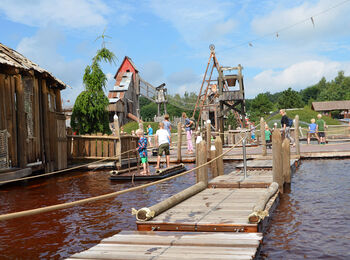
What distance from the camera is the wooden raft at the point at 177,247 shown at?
4.48 meters

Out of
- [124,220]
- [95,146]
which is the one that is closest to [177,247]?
[124,220]

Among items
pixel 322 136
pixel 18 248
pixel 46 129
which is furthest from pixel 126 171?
pixel 322 136

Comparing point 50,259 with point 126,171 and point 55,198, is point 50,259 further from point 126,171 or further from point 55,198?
point 126,171

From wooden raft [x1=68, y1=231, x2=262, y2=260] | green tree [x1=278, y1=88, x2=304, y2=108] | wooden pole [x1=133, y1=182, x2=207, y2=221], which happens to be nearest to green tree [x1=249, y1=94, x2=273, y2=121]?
green tree [x1=278, y1=88, x2=304, y2=108]

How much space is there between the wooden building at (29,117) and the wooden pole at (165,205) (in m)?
5.92

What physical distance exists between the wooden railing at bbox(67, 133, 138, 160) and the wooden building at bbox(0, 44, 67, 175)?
1.01 meters

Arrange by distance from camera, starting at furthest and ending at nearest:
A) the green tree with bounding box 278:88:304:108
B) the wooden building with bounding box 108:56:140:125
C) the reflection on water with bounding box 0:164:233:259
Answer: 1. the green tree with bounding box 278:88:304:108
2. the wooden building with bounding box 108:56:140:125
3. the reflection on water with bounding box 0:164:233:259

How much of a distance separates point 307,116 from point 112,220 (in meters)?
58.3

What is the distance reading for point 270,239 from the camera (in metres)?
6.17

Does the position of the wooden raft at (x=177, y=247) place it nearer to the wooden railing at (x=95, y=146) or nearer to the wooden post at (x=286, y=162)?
the wooden post at (x=286, y=162)

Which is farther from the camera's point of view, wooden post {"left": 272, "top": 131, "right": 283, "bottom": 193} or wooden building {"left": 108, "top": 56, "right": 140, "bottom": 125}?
wooden building {"left": 108, "top": 56, "right": 140, "bottom": 125}

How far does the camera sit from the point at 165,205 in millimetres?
6977

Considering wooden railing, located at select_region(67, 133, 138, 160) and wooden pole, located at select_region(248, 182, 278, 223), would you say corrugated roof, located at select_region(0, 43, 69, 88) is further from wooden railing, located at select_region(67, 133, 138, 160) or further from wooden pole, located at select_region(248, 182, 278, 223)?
wooden pole, located at select_region(248, 182, 278, 223)

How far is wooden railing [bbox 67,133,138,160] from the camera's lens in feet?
54.8
